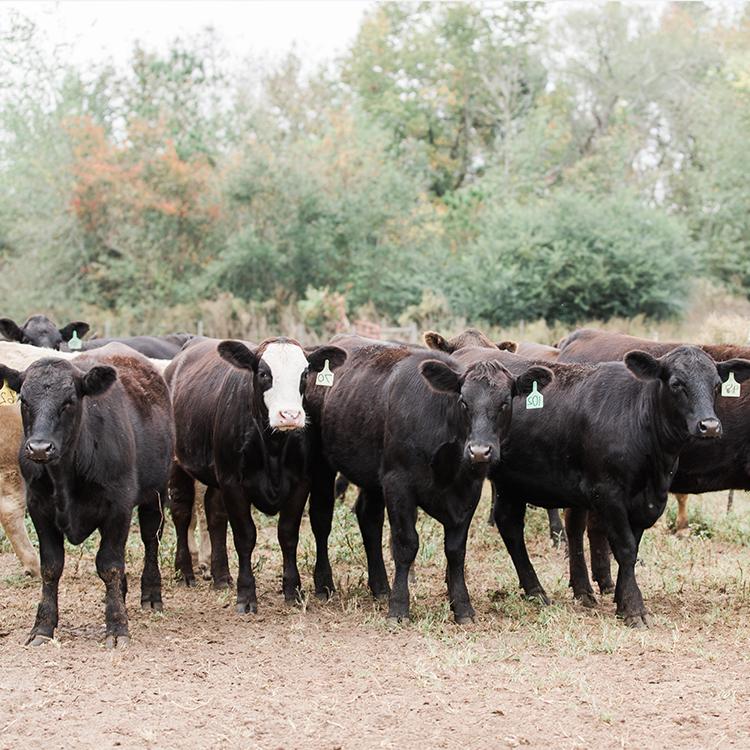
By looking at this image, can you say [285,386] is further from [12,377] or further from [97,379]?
[12,377]

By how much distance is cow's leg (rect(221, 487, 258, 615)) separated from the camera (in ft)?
26.8

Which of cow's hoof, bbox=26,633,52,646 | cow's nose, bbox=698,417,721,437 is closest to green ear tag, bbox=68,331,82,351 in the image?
cow's hoof, bbox=26,633,52,646

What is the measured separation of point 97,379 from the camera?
7055mm

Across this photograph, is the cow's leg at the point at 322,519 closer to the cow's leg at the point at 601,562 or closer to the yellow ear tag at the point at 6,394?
the cow's leg at the point at 601,562

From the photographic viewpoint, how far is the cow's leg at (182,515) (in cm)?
939

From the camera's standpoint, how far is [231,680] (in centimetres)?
632

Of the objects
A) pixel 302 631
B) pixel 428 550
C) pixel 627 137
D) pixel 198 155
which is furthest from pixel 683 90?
pixel 302 631

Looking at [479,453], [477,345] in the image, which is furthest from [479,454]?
[477,345]

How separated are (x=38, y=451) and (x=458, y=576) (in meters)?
2.99

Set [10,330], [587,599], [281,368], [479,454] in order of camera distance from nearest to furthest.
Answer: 1. [479,454]
2. [281,368]
3. [587,599]
4. [10,330]

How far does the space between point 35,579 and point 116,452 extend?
2299 mm

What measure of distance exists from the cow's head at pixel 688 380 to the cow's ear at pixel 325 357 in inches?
81.8

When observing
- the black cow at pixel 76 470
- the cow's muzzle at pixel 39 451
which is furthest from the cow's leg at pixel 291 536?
the cow's muzzle at pixel 39 451

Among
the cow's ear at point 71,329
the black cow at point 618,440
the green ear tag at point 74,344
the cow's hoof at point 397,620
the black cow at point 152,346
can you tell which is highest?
the cow's ear at point 71,329
